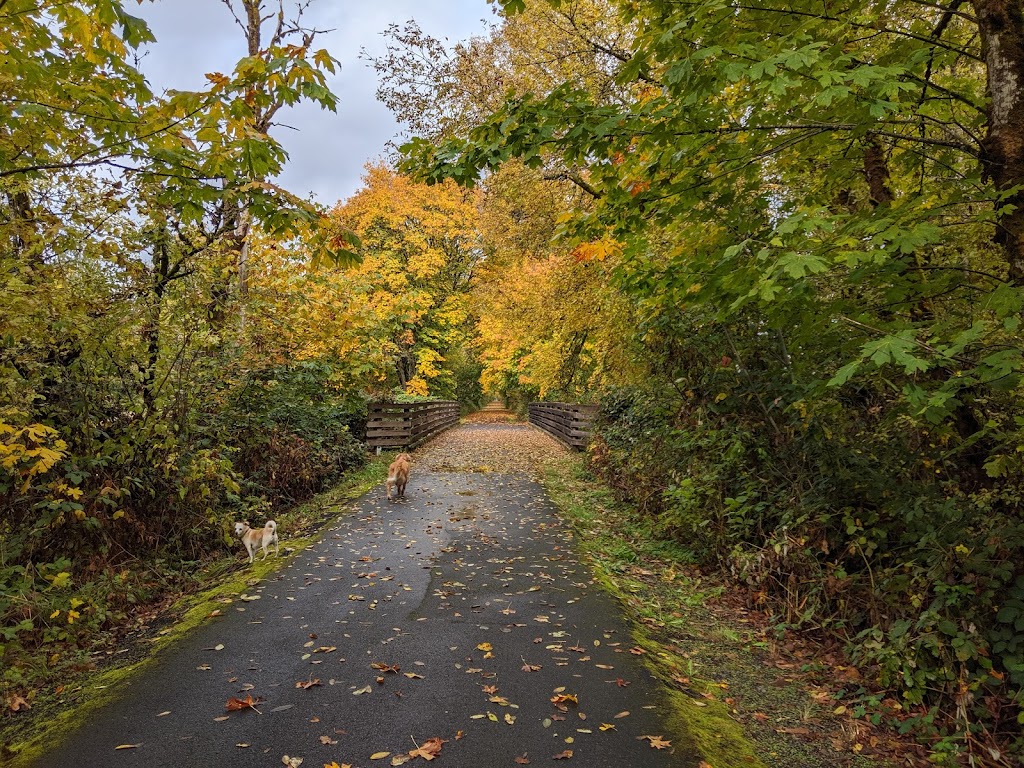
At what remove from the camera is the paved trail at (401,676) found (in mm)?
2990

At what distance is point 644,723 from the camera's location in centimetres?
324

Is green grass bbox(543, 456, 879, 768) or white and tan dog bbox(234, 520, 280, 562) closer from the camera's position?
green grass bbox(543, 456, 879, 768)

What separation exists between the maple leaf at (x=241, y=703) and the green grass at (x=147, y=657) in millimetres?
797

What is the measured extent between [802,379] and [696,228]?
1.85 m

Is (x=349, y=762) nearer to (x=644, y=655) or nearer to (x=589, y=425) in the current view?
(x=644, y=655)

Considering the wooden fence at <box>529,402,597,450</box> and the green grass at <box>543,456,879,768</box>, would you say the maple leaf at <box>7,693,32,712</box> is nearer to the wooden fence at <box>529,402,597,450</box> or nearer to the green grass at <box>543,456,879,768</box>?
the green grass at <box>543,456,879,768</box>

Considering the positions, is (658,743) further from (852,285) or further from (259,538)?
(259,538)

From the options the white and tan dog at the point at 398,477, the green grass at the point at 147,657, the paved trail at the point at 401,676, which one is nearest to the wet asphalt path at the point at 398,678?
the paved trail at the point at 401,676

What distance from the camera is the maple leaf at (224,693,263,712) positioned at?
11.0 ft

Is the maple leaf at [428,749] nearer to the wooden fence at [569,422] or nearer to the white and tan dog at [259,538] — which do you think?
the white and tan dog at [259,538]

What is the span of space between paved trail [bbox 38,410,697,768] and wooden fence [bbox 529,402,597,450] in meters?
8.17

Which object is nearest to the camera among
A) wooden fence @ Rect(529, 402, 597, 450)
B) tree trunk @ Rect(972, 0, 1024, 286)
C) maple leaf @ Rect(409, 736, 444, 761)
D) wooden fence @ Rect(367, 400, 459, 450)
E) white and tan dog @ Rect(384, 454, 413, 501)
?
maple leaf @ Rect(409, 736, 444, 761)

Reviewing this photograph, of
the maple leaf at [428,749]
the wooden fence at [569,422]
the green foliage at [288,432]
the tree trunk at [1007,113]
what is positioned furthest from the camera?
the wooden fence at [569,422]

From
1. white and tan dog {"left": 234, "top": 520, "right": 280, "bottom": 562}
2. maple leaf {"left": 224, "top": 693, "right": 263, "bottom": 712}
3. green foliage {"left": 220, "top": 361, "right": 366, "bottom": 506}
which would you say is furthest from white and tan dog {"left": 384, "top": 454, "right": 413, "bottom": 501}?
maple leaf {"left": 224, "top": 693, "right": 263, "bottom": 712}
